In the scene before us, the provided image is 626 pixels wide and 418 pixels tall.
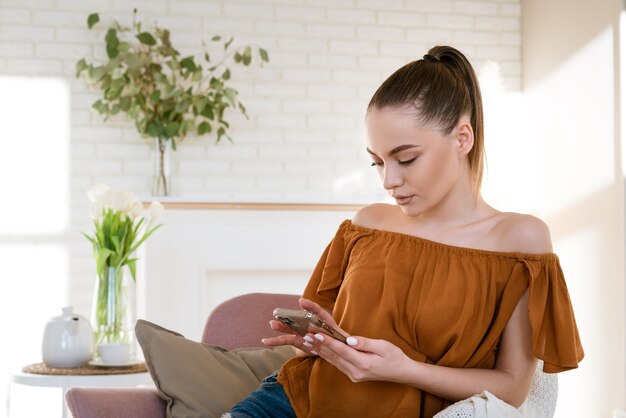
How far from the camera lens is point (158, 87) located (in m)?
4.87

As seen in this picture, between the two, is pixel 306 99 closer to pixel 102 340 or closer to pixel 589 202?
pixel 589 202

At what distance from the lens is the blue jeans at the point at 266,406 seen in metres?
1.92

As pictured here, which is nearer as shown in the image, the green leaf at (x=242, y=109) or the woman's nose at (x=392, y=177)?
the woman's nose at (x=392, y=177)

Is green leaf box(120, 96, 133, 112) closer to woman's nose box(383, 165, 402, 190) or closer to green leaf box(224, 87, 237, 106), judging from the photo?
green leaf box(224, 87, 237, 106)

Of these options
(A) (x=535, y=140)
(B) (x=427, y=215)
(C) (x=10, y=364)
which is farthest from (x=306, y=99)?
(B) (x=427, y=215)

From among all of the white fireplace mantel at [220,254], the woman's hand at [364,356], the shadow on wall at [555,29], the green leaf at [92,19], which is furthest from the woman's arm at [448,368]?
the green leaf at [92,19]

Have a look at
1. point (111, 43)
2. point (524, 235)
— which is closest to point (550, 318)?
point (524, 235)

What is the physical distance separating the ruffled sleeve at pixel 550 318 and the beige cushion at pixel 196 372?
0.73 m

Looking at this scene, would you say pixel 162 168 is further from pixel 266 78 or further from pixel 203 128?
pixel 266 78

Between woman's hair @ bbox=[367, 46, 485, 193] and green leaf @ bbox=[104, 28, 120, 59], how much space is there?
3005 millimetres

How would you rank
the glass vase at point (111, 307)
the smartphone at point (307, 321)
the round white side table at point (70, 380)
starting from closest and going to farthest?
the smartphone at point (307, 321) < the round white side table at point (70, 380) < the glass vase at point (111, 307)

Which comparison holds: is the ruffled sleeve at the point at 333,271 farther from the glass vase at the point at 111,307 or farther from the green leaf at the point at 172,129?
the green leaf at the point at 172,129

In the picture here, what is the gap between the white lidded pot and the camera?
3.18 m

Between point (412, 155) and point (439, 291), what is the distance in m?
0.28
